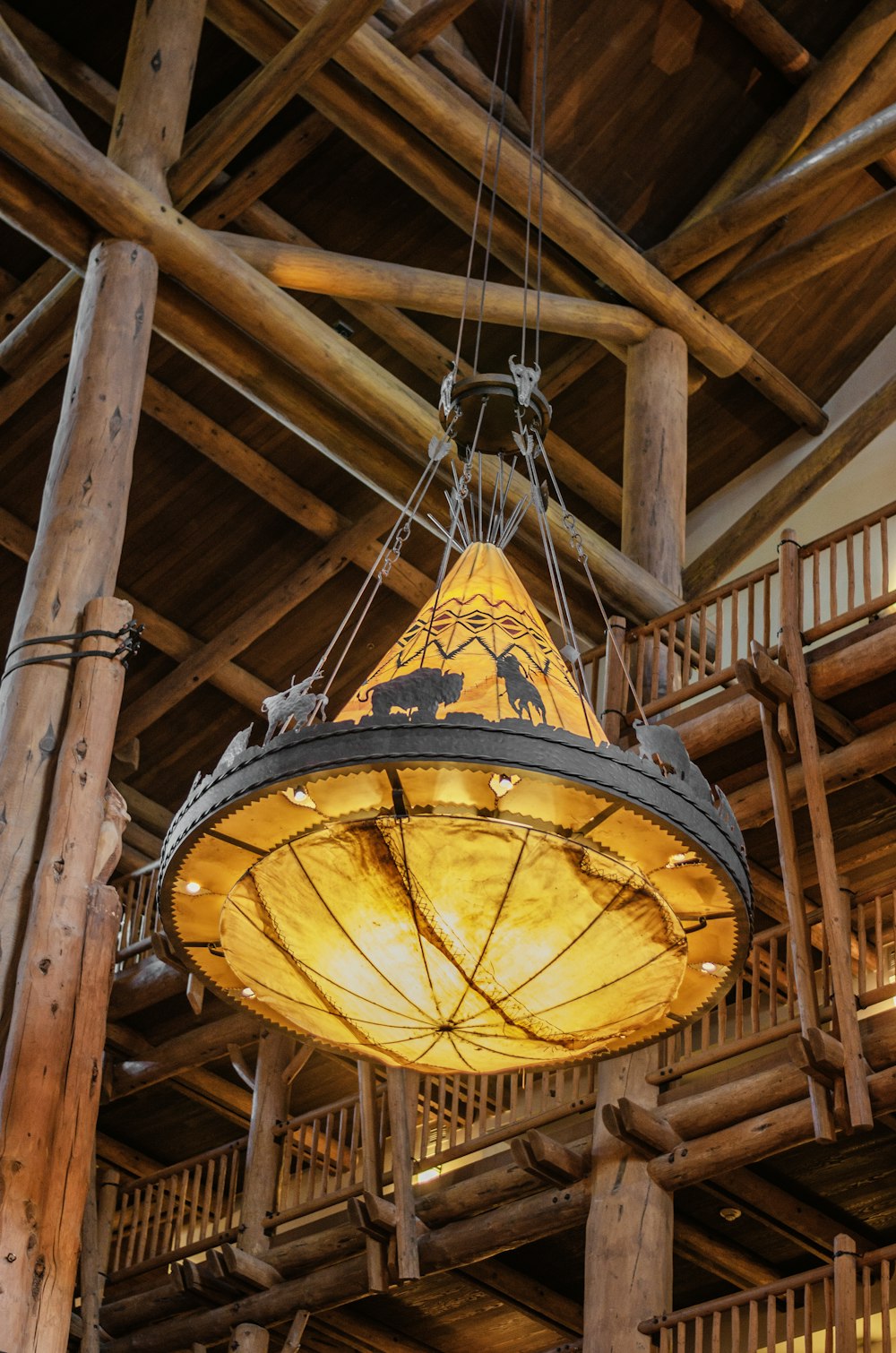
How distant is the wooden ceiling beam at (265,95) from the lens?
9.03 meters

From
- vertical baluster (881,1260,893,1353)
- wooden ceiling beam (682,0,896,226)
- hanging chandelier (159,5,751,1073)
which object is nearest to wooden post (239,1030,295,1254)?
vertical baluster (881,1260,893,1353)

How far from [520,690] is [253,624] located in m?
9.87

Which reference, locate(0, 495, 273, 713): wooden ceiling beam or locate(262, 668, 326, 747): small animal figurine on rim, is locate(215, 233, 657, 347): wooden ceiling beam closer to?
locate(0, 495, 273, 713): wooden ceiling beam

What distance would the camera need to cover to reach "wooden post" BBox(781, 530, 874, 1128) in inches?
293

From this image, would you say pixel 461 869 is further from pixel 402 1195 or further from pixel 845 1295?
pixel 402 1195

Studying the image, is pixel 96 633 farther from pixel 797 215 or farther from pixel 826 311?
pixel 826 311

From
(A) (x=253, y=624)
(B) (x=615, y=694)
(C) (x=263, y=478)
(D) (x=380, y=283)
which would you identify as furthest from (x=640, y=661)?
(A) (x=253, y=624)

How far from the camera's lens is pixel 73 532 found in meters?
7.43

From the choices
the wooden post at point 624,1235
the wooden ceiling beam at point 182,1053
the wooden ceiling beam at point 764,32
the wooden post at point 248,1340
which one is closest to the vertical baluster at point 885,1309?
the wooden post at point 624,1235

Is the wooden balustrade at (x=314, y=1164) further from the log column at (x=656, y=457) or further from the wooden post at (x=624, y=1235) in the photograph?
the log column at (x=656, y=457)

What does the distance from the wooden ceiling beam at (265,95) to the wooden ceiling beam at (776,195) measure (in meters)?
3.42

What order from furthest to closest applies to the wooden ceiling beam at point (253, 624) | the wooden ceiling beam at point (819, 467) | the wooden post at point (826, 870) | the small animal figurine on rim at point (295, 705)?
the wooden ceiling beam at point (253, 624) < the wooden ceiling beam at point (819, 467) < the wooden post at point (826, 870) < the small animal figurine on rim at point (295, 705)

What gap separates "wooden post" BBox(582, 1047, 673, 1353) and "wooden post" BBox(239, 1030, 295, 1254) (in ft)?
9.70

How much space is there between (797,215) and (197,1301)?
341 inches
